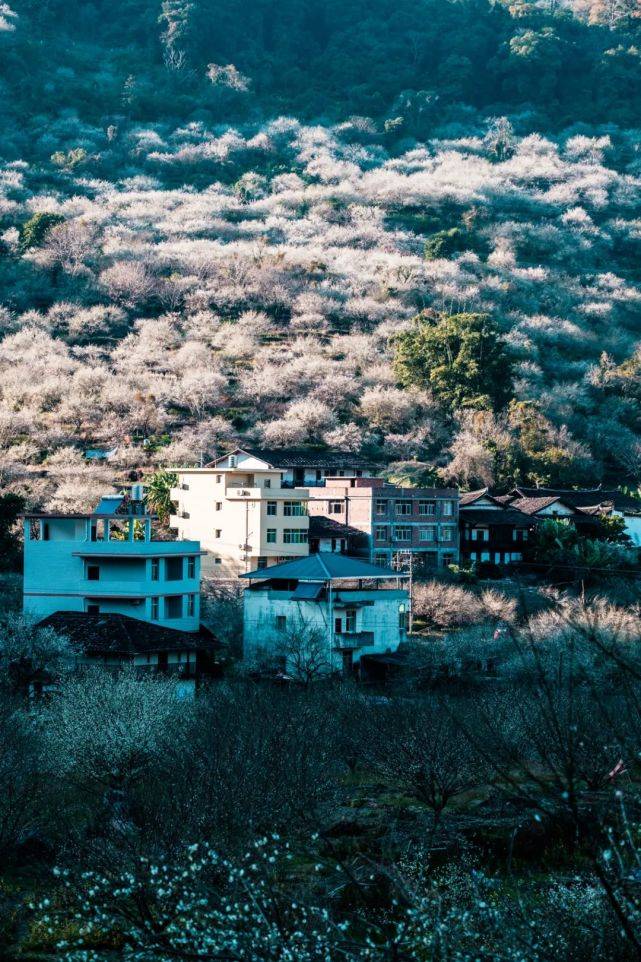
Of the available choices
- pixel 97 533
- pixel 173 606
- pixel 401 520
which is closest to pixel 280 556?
pixel 401 520

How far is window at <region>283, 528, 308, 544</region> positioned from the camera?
54.1m

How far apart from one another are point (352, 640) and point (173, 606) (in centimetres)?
594

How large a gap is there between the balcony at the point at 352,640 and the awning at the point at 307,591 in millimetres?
1526

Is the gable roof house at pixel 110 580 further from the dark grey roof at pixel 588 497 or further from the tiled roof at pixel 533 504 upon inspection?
the dark grey roof at pixel 588 497

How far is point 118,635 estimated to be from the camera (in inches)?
1545

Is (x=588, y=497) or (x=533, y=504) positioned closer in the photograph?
(x=533, y=504)

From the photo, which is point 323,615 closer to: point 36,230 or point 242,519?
point 242,519

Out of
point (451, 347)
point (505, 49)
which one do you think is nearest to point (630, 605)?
point (451, 347)

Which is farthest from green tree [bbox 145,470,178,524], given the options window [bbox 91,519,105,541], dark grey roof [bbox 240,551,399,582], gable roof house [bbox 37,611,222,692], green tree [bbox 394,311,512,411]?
green tree [bbox 394,311,512,411]

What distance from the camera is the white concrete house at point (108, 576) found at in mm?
42625

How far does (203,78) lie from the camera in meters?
160

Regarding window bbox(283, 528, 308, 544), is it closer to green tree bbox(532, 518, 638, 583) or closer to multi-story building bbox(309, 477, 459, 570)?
multi-story building bbox(309, 477, 459, 570)

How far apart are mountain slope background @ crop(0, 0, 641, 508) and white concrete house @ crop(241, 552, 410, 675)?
15.1 meters

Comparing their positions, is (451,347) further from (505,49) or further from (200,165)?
(505,49)
